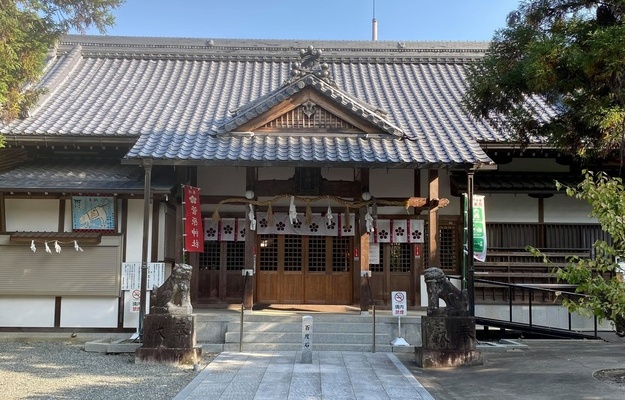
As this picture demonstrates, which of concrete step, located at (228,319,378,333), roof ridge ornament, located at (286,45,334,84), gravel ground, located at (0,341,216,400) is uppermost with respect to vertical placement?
roof ridge ornament, located at (286,45,334,84)

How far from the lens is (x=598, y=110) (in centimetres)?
800

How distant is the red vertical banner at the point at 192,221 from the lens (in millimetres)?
12273

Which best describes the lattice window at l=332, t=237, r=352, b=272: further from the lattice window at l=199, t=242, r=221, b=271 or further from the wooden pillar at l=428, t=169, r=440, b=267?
the lattice window at l=199, t=242, r=221, b=271

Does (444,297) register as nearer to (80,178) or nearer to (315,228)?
(315,228)

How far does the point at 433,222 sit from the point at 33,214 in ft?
32.1

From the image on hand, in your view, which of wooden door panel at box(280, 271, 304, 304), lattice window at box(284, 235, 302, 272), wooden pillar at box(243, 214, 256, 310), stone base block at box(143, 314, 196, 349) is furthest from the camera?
lattice window at box(284, 235, 302, 272)

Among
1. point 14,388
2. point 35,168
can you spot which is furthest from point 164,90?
point 14,388

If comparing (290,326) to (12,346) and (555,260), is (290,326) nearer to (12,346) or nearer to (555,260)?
(12,346)

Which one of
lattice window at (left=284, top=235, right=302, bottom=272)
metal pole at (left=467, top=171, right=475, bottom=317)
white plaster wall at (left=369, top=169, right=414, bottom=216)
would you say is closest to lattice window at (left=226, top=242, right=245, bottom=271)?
lattice window at (left=284, top=235, right=302, bottom=272)

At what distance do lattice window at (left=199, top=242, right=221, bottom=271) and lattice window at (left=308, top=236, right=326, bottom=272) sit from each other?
8.16 feet

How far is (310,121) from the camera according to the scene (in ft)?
43.4

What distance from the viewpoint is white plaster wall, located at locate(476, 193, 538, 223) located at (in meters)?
14.8

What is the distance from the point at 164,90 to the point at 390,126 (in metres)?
8.17

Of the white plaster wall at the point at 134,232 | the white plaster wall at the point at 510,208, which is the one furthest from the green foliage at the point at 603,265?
the white plaster wall at the point at 134,232
